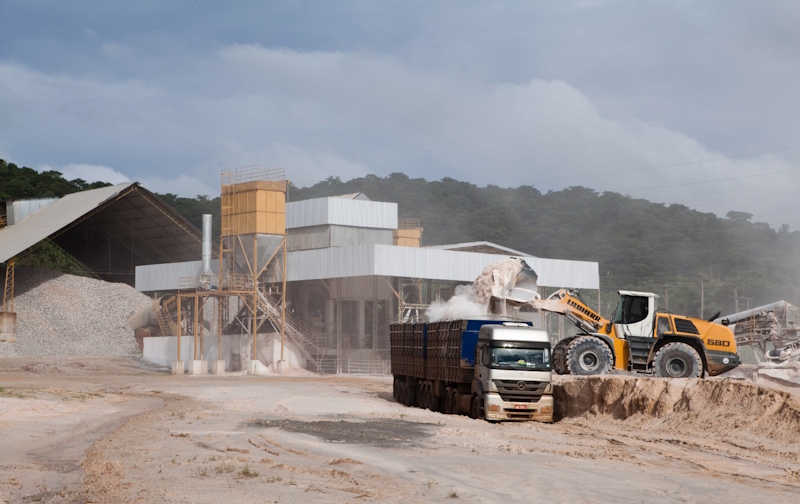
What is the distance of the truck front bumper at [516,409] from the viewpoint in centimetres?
2627

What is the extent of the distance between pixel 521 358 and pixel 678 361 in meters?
6.77

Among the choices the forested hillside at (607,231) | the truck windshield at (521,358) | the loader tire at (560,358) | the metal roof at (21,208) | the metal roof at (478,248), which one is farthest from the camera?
the forested hillside at (607,231)

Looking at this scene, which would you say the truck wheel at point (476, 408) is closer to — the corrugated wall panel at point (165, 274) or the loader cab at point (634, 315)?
the loader cab at point (634, 315)

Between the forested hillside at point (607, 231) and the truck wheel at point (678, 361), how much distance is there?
73505 mm

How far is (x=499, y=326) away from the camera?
1071 inches

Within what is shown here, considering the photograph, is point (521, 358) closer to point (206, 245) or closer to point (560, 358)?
point (560, 358)

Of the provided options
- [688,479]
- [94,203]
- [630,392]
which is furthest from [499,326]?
[94,203]

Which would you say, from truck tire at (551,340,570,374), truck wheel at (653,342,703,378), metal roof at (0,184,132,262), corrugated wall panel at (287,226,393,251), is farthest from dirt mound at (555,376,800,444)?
metal roof at (0,184,132,262)

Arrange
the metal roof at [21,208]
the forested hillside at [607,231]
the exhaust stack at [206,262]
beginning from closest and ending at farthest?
the exhaust stack at [206,262] < the metal roof at [21,208] < the forested hillside at [607,231]

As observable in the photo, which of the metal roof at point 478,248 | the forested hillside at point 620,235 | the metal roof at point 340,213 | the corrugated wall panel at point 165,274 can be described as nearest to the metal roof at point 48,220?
the corrugated wall panel at point 165,274

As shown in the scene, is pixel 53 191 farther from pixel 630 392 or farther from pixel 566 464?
pixel 566 464

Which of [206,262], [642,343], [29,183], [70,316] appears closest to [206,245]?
[206,262]

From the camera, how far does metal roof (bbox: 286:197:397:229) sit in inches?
2419

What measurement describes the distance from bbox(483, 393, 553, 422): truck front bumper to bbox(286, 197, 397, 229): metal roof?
3587 cm
